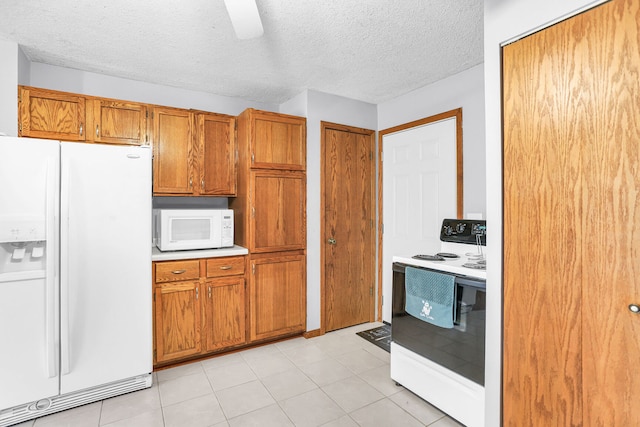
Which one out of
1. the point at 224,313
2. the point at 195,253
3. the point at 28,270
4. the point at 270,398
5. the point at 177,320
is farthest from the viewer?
the point at 224,313

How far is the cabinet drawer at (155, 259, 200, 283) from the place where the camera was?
Result: 2555mm

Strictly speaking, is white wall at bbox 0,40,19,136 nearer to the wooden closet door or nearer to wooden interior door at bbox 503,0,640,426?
wooden interior door at bbox 503,0,640,426

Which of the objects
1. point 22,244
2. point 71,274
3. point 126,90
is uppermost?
point 126,90

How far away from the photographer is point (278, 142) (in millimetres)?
3064

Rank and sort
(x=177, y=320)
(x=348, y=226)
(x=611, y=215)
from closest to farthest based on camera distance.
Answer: (x=611, y=215), (x=177, y=320), (x=348, y=226)

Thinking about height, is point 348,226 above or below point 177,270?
above

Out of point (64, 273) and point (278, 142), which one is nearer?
point (64, 273)

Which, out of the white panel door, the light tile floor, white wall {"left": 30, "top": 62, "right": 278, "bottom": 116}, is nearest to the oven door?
the light tile floor

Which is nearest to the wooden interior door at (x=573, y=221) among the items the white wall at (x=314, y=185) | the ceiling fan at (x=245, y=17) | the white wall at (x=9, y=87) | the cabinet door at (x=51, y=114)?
the ceiling fan at (x=245, y=17)

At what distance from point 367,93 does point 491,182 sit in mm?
2097

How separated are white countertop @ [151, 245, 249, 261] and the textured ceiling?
5.11 feet

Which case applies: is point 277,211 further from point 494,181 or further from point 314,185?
point 494,181

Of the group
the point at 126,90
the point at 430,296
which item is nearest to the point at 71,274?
the point at 126,90

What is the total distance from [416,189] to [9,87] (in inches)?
133
